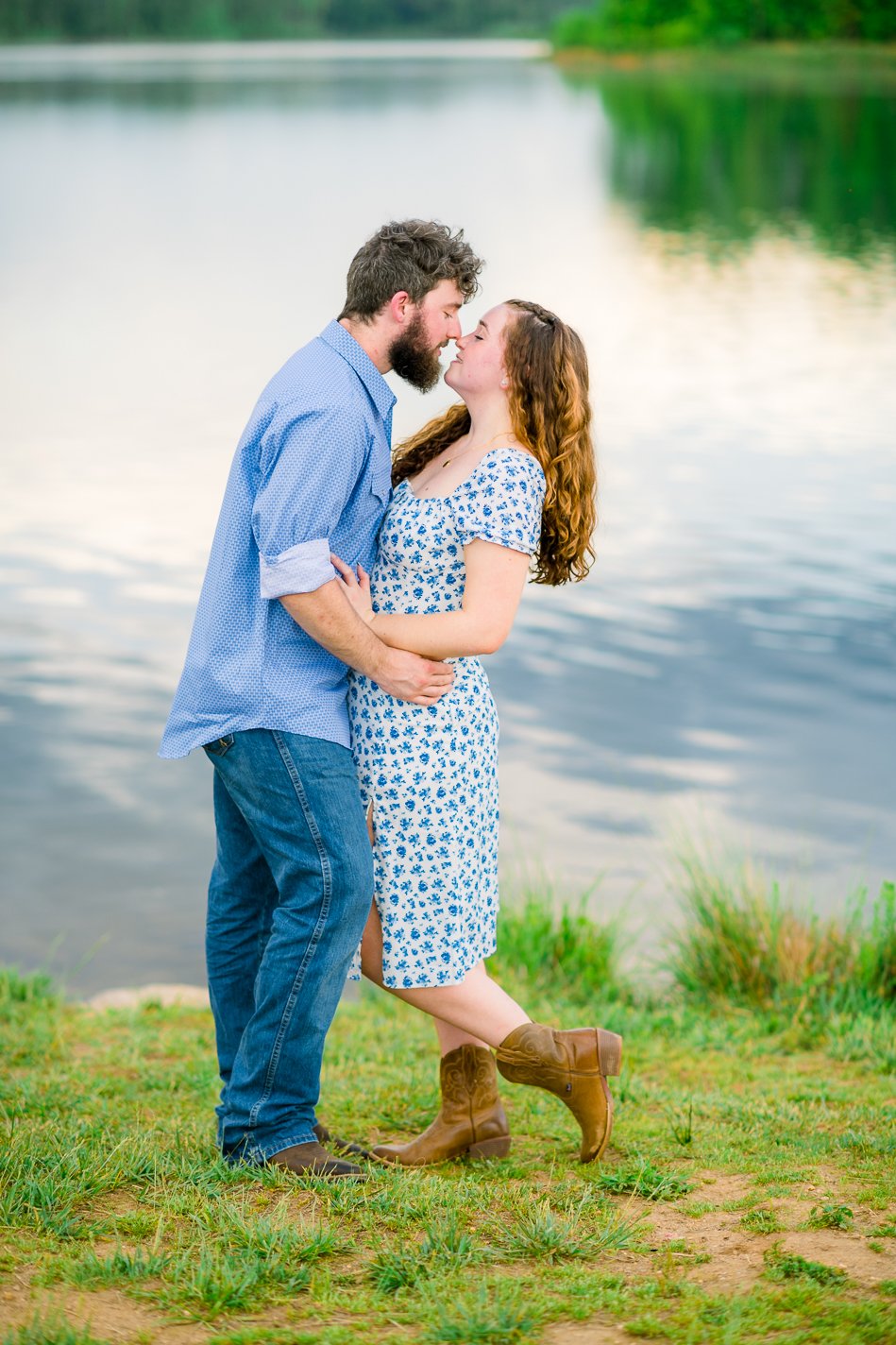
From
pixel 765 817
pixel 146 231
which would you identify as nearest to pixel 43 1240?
pixel 765 817

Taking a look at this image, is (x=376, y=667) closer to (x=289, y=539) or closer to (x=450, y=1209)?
(x=289, y=539)

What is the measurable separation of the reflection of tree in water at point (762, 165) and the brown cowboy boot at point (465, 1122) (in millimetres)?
25334

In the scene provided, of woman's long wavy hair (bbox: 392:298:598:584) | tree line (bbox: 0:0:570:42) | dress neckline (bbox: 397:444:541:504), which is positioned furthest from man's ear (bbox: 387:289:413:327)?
tree line (bbox: 0:0:570:42)

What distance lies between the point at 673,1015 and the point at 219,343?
1601 centimetres

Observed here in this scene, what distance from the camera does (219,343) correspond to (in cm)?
2008

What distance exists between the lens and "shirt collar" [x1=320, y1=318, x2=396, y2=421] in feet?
11.2

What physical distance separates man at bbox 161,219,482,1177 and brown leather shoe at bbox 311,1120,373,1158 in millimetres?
220

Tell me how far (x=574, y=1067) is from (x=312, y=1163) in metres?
0.63

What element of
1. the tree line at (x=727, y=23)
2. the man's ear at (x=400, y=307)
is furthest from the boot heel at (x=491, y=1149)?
the tree line at (x=727, y=23)

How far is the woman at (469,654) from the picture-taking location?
11.3 ft

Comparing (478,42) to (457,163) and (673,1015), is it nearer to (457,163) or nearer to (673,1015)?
(457,163)

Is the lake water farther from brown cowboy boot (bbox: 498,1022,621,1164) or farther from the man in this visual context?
the man

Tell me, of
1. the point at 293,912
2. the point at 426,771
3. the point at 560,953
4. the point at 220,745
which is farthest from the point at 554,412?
the point at 560,953

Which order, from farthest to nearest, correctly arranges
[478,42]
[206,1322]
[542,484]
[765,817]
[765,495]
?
1. [478,42]
2. [765,495]
3. [765,817]
4. [542,484]
5. [206,1322]
